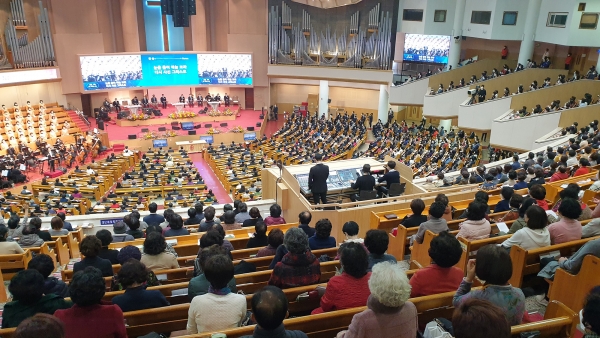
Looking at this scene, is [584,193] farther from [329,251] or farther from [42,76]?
[42,76]

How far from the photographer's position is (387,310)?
2.32 metres

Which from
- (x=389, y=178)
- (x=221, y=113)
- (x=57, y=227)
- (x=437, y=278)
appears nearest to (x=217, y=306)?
(x=437, y=278)

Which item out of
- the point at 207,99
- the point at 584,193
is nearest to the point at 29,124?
the point at 207,99

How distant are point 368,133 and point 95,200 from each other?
14.3 meters

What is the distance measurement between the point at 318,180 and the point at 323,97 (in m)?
19.4

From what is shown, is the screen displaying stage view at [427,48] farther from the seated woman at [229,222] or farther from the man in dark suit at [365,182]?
the seated woman at [229,222]

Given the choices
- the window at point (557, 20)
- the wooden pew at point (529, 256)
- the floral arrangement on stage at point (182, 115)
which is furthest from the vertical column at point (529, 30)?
the wooden pew at point (529, 256)

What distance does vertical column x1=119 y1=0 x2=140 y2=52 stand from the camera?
2484 centimetres

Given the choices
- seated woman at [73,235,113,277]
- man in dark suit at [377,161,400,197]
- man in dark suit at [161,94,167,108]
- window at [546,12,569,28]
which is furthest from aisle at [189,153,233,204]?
window at [546,12,569,28]

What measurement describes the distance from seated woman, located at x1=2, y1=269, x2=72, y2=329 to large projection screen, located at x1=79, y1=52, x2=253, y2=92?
22.5 meters

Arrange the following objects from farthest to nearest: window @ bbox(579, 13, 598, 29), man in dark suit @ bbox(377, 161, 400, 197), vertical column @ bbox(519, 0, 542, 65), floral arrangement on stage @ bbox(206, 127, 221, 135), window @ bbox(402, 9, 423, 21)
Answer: window @ bbox(402, 9, 423, 21) → floral arrangement on stage @ bbox(206, 127, 221, 135) → vertical column @ bbox(519, 0, 542, 65) → window @ bbox(579, 13, 598, 29) → man in dark suit @ bbox(377, 161, 400, 197)

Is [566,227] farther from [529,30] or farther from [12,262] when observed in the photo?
[529,30]

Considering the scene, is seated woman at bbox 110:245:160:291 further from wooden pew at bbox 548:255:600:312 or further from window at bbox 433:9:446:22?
window at bbox 433:9:446:22

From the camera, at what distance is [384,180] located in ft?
26.5
